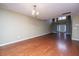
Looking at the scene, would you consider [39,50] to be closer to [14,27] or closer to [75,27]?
[14,27]

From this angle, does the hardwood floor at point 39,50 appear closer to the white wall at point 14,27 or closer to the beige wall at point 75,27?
the white wall at point 14,27

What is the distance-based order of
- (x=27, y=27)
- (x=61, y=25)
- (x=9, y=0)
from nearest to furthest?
1. (x=9, y=0)
2. (x=27, y=27)
3. (x=61, y=25)

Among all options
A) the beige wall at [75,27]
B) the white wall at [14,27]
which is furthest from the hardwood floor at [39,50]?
the beige wall at [75,27]

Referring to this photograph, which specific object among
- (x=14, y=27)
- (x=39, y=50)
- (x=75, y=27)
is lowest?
(x=39, y=50)

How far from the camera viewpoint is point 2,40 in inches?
176

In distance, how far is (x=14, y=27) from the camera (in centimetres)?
517

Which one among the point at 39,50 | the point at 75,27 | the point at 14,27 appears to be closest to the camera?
the point at 39,50

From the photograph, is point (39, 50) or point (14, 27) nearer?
point (39, 50)

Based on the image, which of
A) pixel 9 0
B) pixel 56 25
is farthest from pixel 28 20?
pixel 56 25

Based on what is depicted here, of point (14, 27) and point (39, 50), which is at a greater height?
point (14, 27)

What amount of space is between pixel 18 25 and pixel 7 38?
1160 mm

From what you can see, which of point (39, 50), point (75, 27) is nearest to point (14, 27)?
point (39, 50)

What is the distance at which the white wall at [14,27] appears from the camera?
449cm

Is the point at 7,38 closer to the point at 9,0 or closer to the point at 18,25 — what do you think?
the point at 18,25
